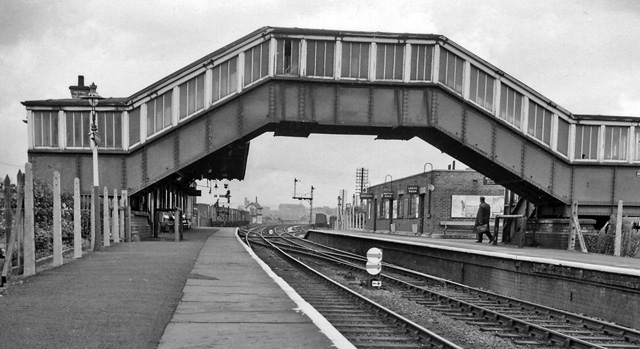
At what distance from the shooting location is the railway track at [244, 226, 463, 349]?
8.13m

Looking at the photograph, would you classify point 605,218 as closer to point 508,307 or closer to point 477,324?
point 508,307

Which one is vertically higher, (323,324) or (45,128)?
(45,128)

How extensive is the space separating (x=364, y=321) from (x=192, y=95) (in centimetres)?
1584

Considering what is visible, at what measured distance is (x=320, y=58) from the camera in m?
23.0

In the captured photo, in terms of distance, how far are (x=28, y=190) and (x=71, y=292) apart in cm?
220

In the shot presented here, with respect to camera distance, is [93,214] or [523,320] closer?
[523,320]

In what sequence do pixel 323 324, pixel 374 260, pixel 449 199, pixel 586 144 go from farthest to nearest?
pixel 449 199
pixel 586 144
pixel 374 260
pixel 323 324

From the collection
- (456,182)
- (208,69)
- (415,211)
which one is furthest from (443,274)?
(415,211)

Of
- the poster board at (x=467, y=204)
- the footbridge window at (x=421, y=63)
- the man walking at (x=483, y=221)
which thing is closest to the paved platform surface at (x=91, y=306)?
the footbridge window at (x=421, y=63)

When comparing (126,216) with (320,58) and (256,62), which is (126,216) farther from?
(320,58)

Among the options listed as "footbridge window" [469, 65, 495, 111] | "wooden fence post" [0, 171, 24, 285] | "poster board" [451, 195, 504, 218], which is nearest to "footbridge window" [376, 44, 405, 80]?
"footbridge window" [469, 65, 495, 111]

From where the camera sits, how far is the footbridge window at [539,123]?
2352 centimetres

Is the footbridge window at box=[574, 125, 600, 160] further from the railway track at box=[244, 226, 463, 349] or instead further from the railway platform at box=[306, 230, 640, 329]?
the railway track at box=[244, 226, 463, 349]

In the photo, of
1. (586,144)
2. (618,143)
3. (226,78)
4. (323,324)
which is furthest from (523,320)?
(618,143)
